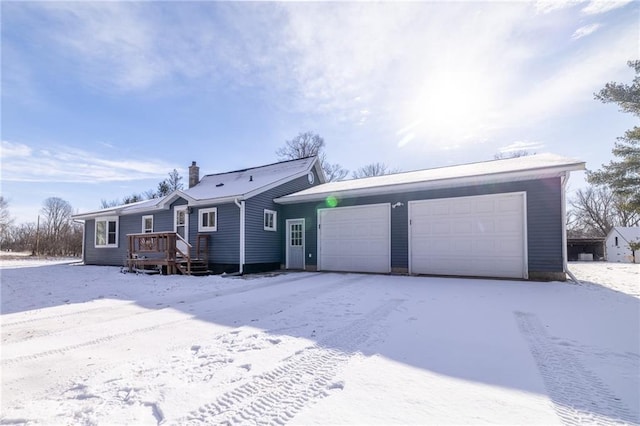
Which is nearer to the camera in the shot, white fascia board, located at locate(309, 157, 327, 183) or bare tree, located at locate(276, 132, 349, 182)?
white fascia board, located at locate(309, 157, 327, 183)

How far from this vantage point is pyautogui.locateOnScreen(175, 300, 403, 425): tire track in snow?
202cm

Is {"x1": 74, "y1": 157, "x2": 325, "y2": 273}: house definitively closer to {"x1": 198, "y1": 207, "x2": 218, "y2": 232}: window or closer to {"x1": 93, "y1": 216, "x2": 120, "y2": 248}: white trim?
{"x1": 198, "y1": 207, "x2": 218, "y2": 232}: window

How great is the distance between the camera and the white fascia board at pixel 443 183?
7555 millimetres

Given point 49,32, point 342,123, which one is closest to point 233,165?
point 342,123

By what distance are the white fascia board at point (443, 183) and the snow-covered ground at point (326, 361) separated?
3.09 m

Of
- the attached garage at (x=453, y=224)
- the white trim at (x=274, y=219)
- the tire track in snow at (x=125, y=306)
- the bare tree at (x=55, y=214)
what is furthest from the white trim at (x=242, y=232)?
the bare tree at (x=55, y=214)

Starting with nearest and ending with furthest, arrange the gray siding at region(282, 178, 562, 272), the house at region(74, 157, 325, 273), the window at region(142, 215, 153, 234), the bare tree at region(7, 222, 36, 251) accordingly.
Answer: the gray siding at region(282, 178, 562, 272) → the house at region(74, 157, 325, 273) → the window at region(142, 215, 153, 234) → the bare tree at region(7, 222, 36, 251)

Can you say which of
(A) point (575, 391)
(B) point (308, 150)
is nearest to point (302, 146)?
(B) point (308, 150)

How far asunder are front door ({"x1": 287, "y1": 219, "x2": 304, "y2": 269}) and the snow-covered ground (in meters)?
5.94

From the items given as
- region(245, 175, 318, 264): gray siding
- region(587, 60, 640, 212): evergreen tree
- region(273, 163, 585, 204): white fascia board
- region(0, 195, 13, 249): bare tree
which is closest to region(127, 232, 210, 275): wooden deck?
region(245, 175, 318, 264): gray siding

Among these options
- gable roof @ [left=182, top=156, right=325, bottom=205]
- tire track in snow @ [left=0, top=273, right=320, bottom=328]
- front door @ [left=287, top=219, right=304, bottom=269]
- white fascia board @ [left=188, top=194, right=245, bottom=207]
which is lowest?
tire track in snow @ [left=0, top=273, right=320, bottom=328]

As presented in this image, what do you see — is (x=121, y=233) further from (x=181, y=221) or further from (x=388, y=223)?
(x=388, y=223)

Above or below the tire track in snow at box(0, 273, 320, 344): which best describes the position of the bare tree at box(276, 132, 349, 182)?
above

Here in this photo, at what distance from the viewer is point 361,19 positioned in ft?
23.7
